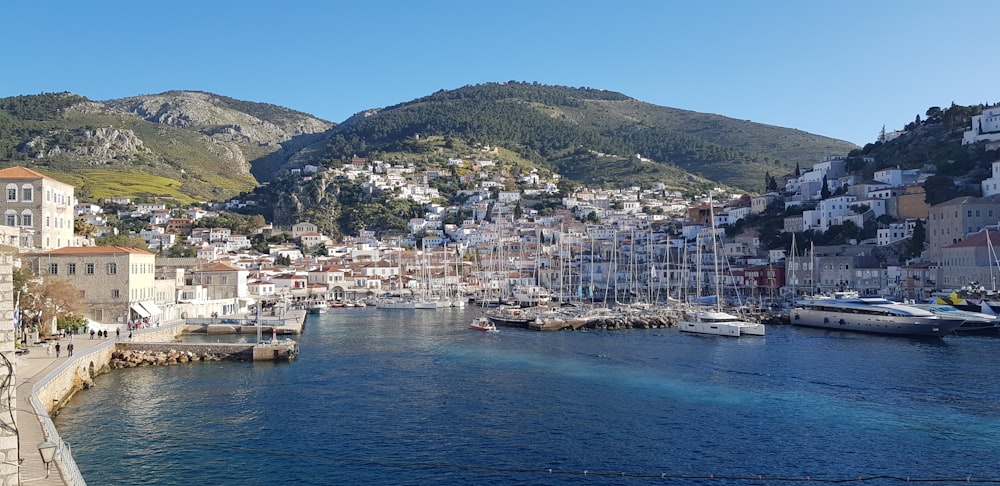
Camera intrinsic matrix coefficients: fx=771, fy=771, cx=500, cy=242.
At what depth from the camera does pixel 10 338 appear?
914cm

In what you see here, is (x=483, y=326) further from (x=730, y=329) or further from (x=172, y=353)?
(x=172, y=353)

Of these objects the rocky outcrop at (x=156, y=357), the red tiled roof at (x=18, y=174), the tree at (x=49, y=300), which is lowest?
the rocky outcrop at (x=156, y=357)

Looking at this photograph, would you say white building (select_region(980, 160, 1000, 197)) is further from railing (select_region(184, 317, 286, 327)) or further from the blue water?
railing (select_region(184, 317, 286, 327))

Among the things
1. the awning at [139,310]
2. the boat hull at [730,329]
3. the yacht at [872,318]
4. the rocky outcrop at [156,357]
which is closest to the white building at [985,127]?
the yacht at [872,318]

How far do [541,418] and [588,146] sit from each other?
15290 centimetres

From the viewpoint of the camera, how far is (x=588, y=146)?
562ft

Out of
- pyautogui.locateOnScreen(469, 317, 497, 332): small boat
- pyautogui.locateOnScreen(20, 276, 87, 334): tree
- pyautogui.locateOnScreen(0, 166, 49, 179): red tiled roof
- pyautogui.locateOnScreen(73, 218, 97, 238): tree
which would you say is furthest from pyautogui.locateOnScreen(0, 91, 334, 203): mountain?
pyautogui.locateOnScreen(20, 276, 87, 334): tree


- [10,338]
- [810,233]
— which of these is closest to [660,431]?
[10,338]

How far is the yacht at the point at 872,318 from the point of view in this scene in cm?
4272

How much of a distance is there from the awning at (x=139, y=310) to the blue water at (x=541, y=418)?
751 centimetres

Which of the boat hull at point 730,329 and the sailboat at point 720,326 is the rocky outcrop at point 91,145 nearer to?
the sailboat at point 720,326

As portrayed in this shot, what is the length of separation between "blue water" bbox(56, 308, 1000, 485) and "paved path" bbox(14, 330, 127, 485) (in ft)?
4.53

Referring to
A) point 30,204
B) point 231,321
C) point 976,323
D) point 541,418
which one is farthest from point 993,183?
point 30,204

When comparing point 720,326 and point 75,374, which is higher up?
point 75,374
